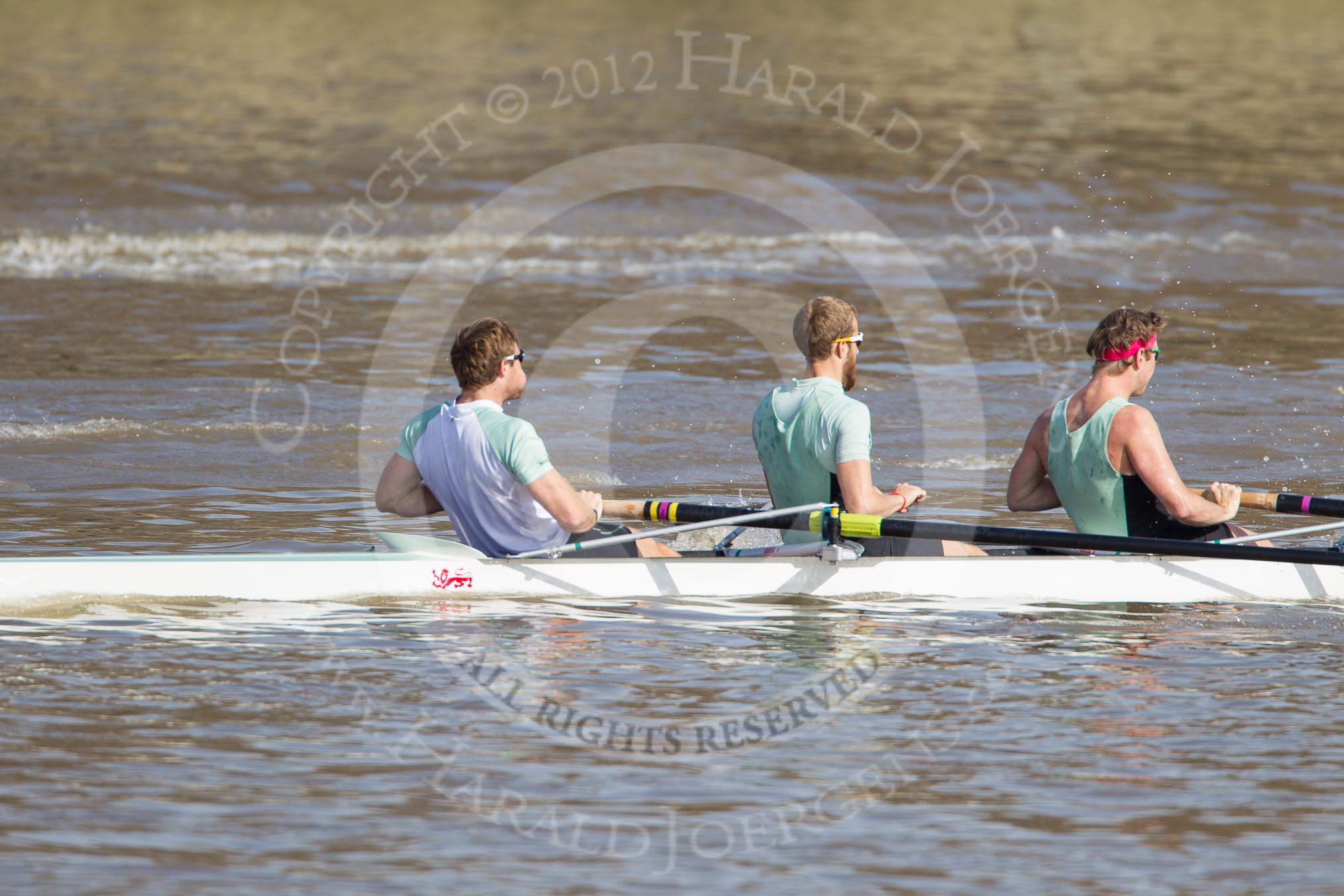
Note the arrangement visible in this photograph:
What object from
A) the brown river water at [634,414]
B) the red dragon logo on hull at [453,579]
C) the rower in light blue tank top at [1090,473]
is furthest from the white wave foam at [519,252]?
the rower in light blue tank top at [1090,473]

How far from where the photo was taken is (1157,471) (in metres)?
7.30

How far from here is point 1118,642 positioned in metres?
7.09

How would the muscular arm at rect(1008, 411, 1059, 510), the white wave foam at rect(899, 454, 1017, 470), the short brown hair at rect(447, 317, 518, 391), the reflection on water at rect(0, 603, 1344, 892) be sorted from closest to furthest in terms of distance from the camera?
the reflection on water at rect(0, 603, 1344, 892)
the short brown hair at rect(447, 317, 518, 391)
the muscular arm at rect(1008, 411, 1059, 510)
the white wave foam at rect(899, 454, 1017, 470)

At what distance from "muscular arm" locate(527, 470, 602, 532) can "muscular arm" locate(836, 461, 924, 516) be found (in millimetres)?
1087

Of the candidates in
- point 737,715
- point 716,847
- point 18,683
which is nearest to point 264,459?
point 18,683

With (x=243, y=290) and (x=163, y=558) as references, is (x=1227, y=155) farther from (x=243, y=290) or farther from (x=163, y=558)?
(x=163, y=558)

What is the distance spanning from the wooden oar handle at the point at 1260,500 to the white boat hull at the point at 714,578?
1.86ft

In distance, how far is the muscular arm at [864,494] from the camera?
23.6ft

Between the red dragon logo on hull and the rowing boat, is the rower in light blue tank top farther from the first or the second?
the red dragon logo on hull

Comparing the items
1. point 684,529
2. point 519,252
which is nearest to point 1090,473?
point 684,529

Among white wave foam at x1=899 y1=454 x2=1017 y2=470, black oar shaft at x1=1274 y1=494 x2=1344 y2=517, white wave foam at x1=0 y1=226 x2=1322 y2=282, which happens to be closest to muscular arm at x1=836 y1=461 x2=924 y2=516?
black oar shaft at x1=1274 y1=494 x2=1344 y2=517

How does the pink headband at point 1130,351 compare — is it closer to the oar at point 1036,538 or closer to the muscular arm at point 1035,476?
the muscular arm at point 1035,476

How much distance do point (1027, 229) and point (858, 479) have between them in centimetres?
1818

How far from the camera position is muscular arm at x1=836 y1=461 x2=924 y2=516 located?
7195 millimetres
